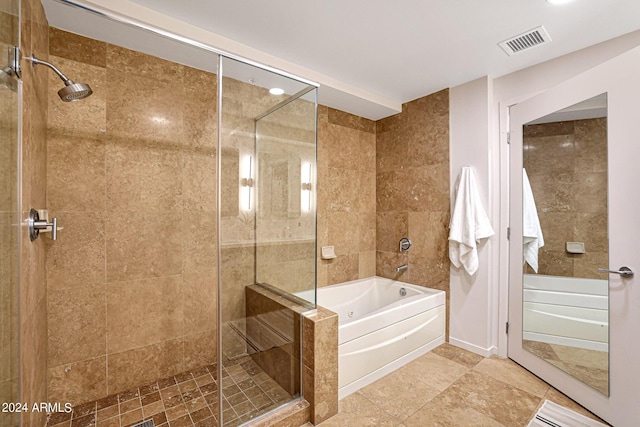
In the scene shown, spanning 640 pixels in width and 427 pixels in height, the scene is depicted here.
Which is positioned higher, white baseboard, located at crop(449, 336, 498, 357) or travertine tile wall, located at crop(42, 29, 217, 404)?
travertine tile wall, located at crop(42, 29, 217, 404)

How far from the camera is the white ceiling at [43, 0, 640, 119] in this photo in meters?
1.72

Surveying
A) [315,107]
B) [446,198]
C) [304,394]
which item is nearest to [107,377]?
[304,394]

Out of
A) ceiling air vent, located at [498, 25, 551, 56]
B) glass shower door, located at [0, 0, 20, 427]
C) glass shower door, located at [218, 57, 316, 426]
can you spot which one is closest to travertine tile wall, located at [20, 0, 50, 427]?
glass shower door, located at [0, 0, 20, 427]

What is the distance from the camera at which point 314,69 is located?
2.52 metres

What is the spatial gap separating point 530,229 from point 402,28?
6.06 feet

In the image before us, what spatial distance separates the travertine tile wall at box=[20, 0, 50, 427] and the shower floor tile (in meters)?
0.28

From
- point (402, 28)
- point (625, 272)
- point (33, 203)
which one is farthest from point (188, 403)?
point (402, 28)

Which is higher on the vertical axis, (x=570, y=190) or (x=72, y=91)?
(x=72, y=91)

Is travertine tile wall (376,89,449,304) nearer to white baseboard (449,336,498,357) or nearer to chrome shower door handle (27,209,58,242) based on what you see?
white baseboard (449,336,498,357)

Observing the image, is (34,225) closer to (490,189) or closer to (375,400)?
(375,400)

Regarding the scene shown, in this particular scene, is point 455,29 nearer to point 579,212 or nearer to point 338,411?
point 579,212

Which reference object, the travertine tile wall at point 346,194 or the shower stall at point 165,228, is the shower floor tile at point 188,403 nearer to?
the shower stall at point 165,228

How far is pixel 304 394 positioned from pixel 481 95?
113 inches

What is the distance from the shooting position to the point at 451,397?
6.56 feet
